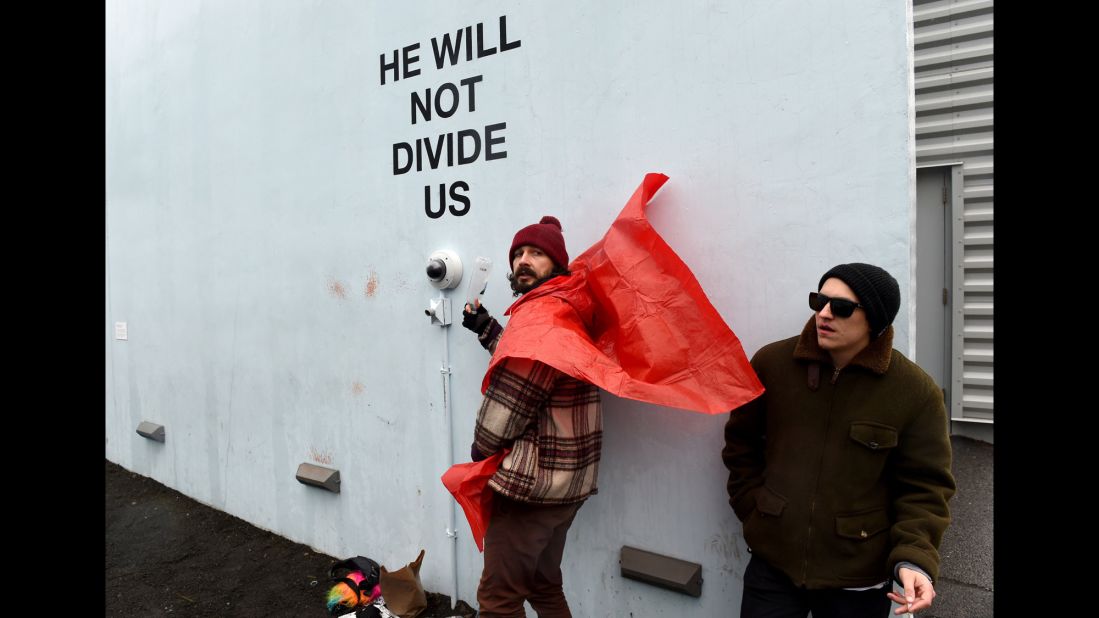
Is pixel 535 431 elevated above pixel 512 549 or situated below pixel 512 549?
above

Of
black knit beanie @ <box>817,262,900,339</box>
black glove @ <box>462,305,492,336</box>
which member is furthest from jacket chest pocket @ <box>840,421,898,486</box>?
black glove @ <box>462,305,492,336</box>

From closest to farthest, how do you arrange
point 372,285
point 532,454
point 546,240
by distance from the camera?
point 532,454 → point 546,240 → point 372,285

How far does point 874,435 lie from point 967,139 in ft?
14.6

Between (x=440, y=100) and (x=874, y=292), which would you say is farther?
(x=440, y=100)

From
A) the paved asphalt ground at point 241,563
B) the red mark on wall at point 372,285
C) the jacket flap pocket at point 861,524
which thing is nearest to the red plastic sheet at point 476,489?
the jacket flap pocket at point 861,524

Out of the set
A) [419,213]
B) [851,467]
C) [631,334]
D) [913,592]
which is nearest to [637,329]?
[631,334]

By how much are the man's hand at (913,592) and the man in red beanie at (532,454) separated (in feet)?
3.75

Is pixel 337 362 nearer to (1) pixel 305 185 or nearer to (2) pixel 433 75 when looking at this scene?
(1) pixel 305 185

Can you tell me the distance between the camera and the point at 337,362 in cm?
411

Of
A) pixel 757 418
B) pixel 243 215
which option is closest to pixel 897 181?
pixel 757 418

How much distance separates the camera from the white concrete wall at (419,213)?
241 centimetres

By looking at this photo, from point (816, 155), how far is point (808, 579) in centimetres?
153

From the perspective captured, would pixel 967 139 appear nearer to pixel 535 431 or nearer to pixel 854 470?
pixel 854 470

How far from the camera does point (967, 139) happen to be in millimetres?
5090
